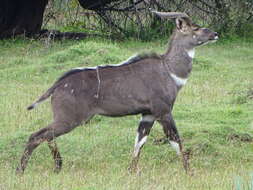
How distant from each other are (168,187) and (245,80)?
6.71 metres

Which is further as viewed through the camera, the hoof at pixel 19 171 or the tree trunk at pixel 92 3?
the tree trunk at pixel 92 3

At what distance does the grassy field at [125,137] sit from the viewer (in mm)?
7020

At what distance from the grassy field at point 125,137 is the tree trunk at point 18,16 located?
325cm

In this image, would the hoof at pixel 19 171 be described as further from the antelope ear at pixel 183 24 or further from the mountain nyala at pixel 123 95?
the antelope ear at pixel 183 24

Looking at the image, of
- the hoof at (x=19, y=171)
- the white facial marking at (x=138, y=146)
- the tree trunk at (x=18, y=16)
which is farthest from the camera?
the tree trunk at (x=18, y=16)

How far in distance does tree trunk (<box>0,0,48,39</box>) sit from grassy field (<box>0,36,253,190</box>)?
325 cm

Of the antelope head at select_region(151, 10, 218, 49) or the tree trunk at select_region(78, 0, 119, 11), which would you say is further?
the tree trunk at select_region(78, 0, 119, 11)

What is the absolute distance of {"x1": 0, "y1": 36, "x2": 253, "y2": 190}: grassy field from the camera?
23.0ft

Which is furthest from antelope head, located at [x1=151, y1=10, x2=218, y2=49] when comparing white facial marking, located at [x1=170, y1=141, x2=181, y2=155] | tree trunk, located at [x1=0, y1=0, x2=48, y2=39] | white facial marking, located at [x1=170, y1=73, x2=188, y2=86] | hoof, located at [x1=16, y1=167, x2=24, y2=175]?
tree trunk, located at [x1=0, y1=0, x2=48, y2=39]

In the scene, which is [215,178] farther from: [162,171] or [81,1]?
[81,1]

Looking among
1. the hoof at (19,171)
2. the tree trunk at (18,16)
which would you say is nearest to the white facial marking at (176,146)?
the hoof at (19,171)

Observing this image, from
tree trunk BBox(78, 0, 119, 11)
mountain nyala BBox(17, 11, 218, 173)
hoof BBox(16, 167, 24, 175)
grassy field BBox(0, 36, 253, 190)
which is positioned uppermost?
mountain nyala BBox(17, 11, 218, 173)

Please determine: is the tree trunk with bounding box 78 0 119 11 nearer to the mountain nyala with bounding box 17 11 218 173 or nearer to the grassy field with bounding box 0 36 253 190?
the grassy field with bounding box 0 36 253 190

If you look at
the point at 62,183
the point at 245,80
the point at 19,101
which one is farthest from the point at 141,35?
the point at 62,183
